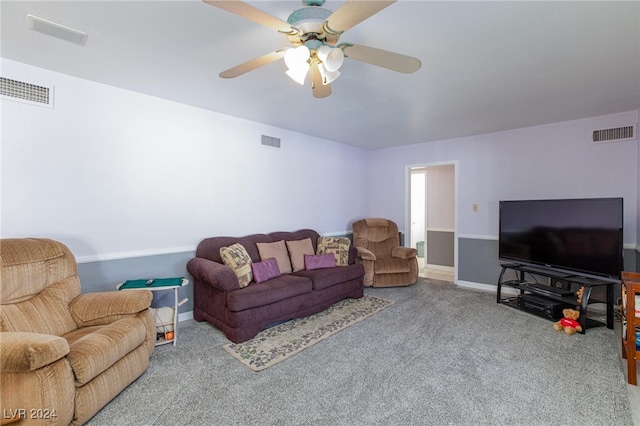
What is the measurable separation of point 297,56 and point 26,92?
8.13 ft

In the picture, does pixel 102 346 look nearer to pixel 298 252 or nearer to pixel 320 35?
pixel 320 35

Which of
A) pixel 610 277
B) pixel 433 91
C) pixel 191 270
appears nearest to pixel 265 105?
pixel 433 91

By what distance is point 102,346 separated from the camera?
1784 millimetres

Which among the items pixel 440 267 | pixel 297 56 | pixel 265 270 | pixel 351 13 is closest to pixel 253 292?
pixel 265 270

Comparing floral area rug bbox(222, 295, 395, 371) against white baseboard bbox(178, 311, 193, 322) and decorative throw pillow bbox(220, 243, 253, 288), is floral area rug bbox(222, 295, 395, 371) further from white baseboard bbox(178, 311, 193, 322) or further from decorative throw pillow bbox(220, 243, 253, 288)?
white baseboard bbox(178, 311, 193, 322)

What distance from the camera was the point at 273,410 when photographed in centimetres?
184

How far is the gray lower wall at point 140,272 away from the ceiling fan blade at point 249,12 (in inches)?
104

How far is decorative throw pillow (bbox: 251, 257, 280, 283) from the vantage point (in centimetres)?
322

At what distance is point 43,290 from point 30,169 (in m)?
1.07

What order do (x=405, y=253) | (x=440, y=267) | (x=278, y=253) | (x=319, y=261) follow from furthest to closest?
(x=440, y=267) < (x=405, y=253) < (x=319, y=261) < (x=278, y=253)

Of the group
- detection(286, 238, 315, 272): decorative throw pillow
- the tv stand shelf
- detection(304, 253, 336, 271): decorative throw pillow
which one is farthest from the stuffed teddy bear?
detection(286, 238, 315, 272): decorative throw pillow

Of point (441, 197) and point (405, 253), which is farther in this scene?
point (441, 197)

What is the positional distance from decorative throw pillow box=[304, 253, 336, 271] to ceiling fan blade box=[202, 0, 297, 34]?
288 centimetres

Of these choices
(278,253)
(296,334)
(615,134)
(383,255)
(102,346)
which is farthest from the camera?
(383,255)
